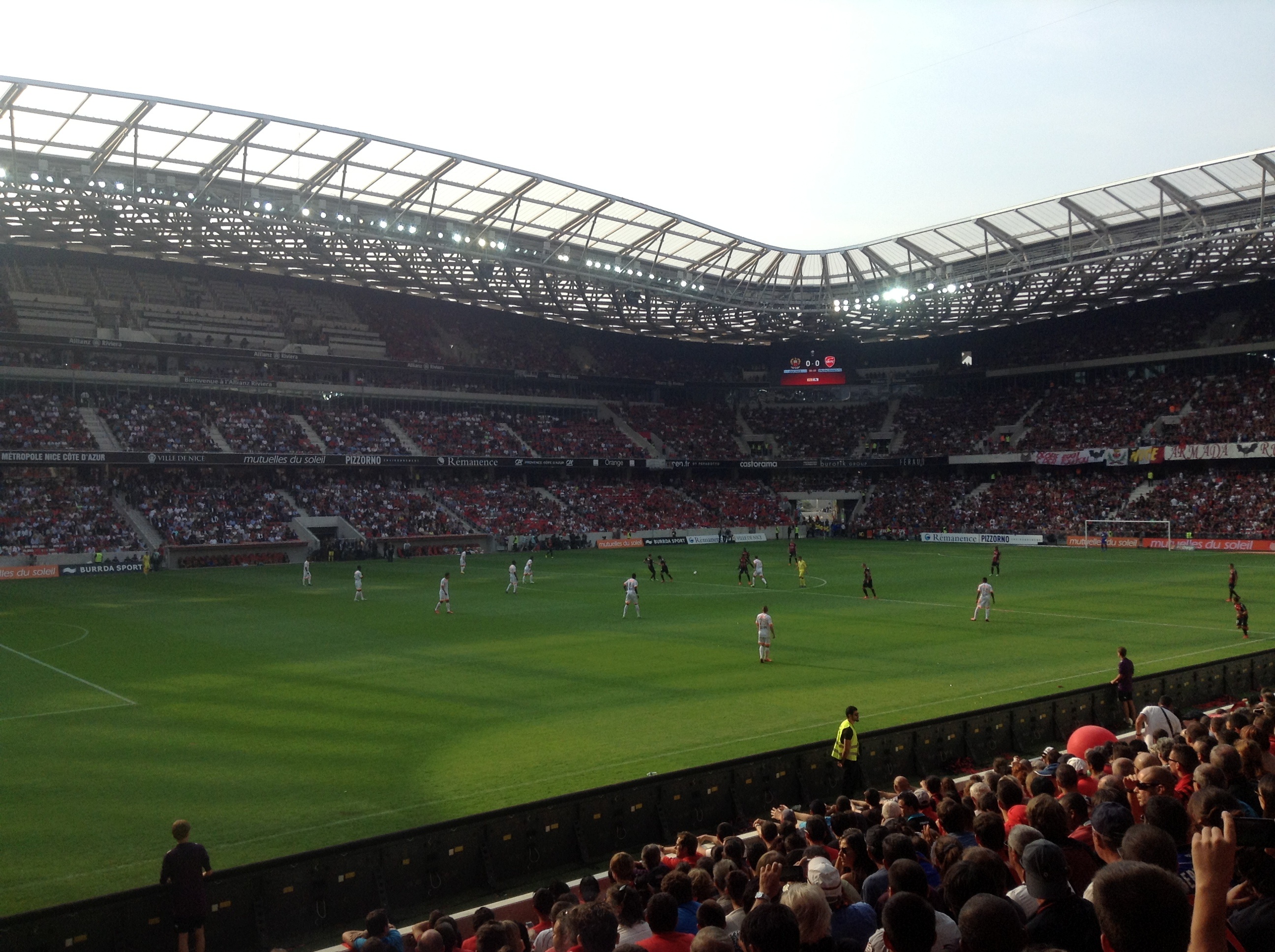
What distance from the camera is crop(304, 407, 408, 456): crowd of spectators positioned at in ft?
218

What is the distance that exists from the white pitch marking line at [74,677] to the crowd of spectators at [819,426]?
68396 mm

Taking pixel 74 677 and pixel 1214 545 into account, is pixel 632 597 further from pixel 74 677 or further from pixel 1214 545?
pixel 1214 545

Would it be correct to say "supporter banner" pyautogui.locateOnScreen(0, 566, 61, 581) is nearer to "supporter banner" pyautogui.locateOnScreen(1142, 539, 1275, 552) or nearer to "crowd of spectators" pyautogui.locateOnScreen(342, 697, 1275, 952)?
"crowd of spectators" pyautogui.locateOnScreen(342, 697, 1275, 952)

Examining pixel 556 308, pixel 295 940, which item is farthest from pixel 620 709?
pixel 556 308

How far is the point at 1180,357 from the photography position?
71.8 metres

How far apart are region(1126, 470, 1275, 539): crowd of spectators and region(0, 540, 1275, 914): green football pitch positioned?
20421 millimetres

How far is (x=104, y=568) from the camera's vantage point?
1981 inches

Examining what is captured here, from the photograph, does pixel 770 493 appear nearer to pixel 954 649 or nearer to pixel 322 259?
pixel 322 259

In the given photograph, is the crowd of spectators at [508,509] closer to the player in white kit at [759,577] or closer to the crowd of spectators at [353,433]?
the crowd of spectators at [353,433]

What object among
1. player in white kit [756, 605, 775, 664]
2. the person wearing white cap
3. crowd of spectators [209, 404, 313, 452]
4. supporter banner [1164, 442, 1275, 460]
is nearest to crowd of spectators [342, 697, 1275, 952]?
the person wearing white cap

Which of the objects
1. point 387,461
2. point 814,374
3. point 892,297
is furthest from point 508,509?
point 892,297

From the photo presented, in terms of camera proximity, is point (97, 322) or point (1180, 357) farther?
point (1180, 357)

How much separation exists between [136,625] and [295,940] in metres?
24.3

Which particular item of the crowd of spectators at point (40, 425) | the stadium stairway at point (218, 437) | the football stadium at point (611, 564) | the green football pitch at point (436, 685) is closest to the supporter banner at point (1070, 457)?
the football stadium at point (611, 564)
